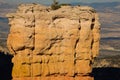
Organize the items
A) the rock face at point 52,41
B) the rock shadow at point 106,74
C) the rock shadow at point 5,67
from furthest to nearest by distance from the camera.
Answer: the rock shadow at point 106,74 < the rock shadow at point 5,67 < the rock face at point 52,41

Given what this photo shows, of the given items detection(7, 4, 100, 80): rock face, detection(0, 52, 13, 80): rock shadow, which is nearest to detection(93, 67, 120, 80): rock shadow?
detection(0, 52, 13, 80): rock shadow

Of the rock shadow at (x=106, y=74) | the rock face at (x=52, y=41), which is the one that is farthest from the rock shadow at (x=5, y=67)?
the rock face at (x=52, y=41)

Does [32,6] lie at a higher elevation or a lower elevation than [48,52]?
higher

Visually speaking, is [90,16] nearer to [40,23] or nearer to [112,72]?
[40,23]

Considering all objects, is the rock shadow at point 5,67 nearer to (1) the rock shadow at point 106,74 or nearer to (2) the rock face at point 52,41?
(1) the rock shadow at point 106,74

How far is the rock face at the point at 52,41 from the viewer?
238ft

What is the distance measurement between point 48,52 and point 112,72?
5181 cm

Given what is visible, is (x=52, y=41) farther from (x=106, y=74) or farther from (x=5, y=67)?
(x=106, y=74)

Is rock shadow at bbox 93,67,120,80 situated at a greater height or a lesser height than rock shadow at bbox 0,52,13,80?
lesser

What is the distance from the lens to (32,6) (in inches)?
2891

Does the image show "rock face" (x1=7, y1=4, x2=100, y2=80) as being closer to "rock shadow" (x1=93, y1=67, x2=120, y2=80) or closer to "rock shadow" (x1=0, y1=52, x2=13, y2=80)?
"rock shadow" (x1=0, y1=52, x2=13, y2=80)

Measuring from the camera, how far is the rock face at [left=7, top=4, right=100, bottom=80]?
72438 mm

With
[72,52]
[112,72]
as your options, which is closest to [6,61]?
[112,72]

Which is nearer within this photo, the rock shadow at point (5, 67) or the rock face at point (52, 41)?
the rock face at point (52, 41)
